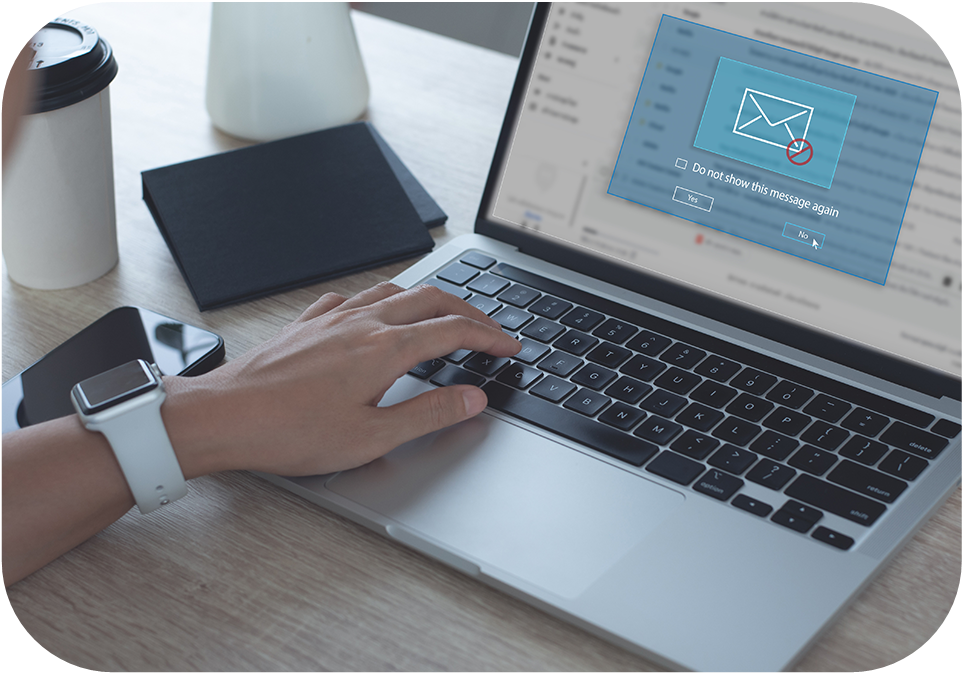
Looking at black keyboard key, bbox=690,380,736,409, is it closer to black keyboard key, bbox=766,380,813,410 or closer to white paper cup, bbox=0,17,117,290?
black keyboard key, bbox=766,380,813,410

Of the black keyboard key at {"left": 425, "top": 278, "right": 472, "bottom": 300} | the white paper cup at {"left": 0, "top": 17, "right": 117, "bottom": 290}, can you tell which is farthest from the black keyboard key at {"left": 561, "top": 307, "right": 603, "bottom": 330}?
the white paper cup at {"left": 0, "top": 17, "right": 117, "bottom": 290}

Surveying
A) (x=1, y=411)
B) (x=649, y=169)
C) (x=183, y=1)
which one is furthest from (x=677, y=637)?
(x=183, y=1)

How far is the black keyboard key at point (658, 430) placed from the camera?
69 cm

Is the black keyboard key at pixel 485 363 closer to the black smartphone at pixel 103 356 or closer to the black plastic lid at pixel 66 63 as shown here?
the black smartphone at pixel 103 356

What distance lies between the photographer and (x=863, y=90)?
2.40ft

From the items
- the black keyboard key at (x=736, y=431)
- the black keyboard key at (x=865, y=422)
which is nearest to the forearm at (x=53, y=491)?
the black keyboard key at (x=736, y=431)

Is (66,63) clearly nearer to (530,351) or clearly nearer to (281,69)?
(281,69)

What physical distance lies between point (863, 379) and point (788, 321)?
0.26ft

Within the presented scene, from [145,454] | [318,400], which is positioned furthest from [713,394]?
[145,454]

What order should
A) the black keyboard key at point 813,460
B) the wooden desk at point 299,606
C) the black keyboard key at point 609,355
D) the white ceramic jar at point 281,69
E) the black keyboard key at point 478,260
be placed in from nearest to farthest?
the wooden desk at point 299,606 → the black keyboard key at point 813,460 → the black keyboard key at point 609,355 → the black keyboard key at point 478,260 → the white ceramic jar at point 281,69

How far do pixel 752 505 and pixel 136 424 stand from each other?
17.7 inches

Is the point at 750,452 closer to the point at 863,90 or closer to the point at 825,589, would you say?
the point at 825,589

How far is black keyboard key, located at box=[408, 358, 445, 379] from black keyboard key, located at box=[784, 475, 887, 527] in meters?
0.31

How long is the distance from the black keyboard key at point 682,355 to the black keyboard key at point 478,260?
211 mm
